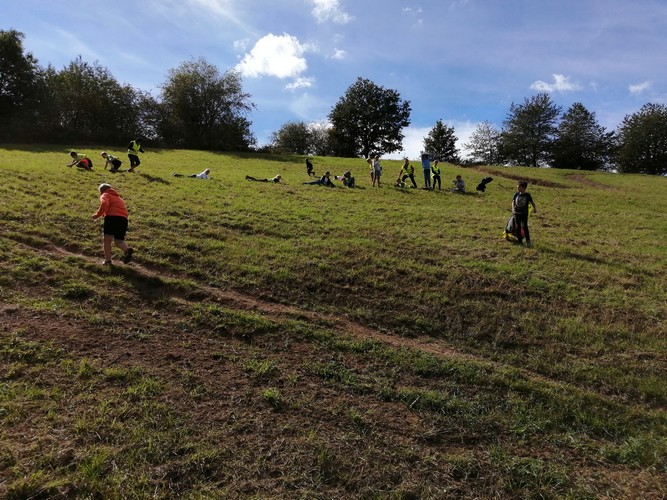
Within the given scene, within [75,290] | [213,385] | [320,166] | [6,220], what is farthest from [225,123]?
[213,385]

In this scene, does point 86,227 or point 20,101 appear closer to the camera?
point 86,227

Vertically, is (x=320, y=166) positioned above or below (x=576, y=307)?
above

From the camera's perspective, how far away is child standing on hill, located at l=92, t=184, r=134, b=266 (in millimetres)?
9016

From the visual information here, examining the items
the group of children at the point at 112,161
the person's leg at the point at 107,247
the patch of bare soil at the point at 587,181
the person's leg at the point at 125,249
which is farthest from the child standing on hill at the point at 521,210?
the patch of bare soil at the point at 587,181

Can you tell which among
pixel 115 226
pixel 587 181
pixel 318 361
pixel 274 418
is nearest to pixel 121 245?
pixel 115 226

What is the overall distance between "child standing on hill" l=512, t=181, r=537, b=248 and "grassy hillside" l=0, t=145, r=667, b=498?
660 millimetres

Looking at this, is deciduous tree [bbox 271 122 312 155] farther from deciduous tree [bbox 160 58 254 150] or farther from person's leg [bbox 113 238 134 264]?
person's leg [bbox 113 238 134 264]

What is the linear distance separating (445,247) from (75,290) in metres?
9.56

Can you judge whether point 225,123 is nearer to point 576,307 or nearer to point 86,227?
point 86,227

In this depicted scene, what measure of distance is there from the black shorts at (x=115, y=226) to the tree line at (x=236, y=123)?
116ft

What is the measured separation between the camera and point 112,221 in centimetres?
914

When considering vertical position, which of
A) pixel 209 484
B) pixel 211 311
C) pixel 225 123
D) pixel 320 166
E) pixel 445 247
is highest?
pixel 225 123

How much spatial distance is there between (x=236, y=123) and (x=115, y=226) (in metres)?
41.8

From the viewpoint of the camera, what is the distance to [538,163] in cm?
6128
